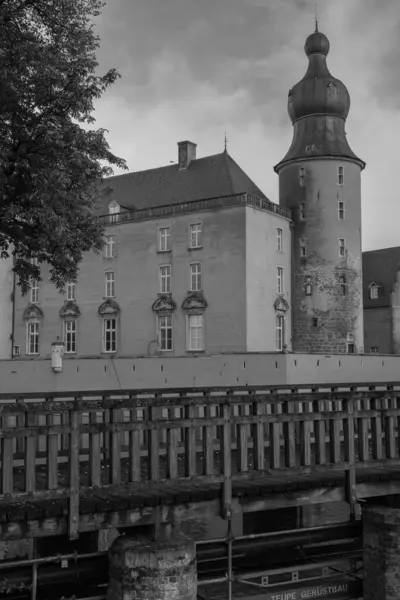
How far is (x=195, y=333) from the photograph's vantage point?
49.7 metres

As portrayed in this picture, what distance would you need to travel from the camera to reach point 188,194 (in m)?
53.9

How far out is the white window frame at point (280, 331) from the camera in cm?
5069

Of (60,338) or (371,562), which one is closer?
(371,562)

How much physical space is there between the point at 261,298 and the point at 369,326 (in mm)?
21119

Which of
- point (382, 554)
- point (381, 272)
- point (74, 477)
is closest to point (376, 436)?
point (382, 554)

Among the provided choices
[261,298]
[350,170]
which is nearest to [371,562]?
[261,298]

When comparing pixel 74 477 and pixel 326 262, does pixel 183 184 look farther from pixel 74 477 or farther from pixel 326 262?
pixel 74 477

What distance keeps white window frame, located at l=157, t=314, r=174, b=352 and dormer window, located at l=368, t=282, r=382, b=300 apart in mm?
23584

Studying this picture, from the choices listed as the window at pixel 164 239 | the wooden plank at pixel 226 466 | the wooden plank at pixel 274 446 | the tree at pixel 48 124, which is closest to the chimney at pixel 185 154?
the window at pixel 164 239

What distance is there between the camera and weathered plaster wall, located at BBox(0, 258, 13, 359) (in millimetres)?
59188

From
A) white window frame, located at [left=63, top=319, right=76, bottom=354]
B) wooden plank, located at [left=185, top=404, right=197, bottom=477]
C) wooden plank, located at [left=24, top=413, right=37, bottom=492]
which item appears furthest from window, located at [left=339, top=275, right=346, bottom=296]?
wooden plank, located at [left=24, top=413, right=37, bottom=492]

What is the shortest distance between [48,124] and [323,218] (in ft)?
121

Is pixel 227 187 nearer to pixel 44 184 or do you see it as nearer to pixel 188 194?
pixel 188 194

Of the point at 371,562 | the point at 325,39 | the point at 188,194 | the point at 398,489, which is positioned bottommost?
the point at 371,562
